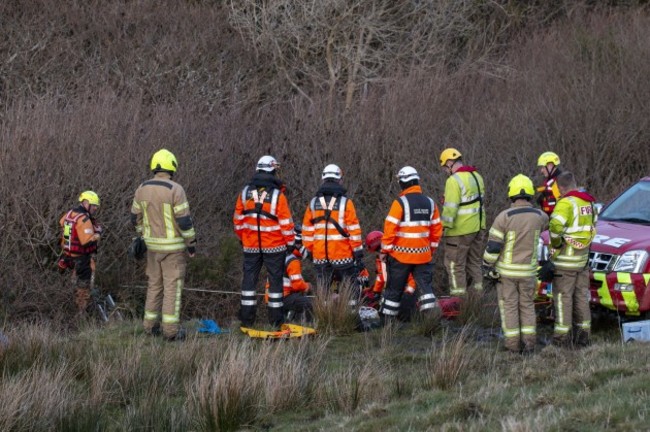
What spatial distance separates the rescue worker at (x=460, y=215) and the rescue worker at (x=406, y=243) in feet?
3.70

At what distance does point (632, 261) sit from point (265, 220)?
13.0 ft

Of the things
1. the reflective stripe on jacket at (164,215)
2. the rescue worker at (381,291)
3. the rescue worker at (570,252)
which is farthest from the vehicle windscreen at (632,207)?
the reflective stripe on jacket at (164,215)

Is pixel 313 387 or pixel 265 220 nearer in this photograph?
pixel 313 387

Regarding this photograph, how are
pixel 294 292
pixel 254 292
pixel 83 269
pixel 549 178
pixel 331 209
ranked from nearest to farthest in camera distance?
1. pixel 254 292
2. pixel 331 209
3. pixel 294 292
4. pixel 549 178
5. pixel 83 269

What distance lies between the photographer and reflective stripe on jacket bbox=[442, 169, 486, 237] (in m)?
12.9

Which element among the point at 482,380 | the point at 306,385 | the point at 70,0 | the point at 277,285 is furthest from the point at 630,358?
the point at 70,0

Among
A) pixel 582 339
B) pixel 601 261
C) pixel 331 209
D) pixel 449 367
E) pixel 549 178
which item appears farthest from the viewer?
pixel 549 178

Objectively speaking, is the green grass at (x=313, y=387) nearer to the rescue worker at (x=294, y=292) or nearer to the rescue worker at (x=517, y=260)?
the rescue worker at (x=517, y=260)

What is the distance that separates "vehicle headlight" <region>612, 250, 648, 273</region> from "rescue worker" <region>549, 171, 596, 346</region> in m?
0.51

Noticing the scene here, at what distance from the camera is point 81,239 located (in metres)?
13.3

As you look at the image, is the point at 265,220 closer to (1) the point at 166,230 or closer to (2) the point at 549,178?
(1) the point at 166,230

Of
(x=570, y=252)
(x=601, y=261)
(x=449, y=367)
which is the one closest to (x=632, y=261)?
(x=601, y=261)

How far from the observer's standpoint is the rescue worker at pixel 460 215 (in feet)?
42.3

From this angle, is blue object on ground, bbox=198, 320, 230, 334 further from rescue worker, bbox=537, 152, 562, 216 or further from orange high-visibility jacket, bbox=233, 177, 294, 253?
rescue worker, bbox=537, 152, 562, 216
